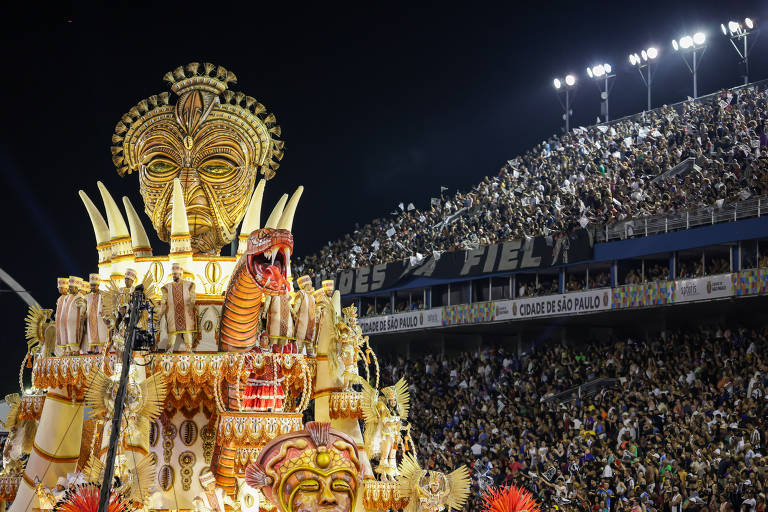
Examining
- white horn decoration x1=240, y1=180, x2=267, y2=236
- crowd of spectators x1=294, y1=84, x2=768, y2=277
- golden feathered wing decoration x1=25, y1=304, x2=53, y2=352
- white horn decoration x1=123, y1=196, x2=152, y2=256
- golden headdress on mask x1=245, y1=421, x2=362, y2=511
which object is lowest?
golden headdress on mask x1=245, y1=421, x2=362, y2=511

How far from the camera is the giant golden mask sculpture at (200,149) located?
609 inches

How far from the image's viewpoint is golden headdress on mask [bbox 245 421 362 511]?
1254 centimetres

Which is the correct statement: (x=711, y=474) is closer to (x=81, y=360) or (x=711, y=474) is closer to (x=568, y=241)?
(x=568, y=241)

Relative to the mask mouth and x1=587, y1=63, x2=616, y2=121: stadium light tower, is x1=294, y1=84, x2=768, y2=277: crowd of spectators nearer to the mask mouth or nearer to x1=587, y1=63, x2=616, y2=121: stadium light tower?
x1=587, y1=63, x2=616, y2=121: stadium light tower

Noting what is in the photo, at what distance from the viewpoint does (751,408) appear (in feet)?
74.2

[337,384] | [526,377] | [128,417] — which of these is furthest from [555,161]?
[128,417]

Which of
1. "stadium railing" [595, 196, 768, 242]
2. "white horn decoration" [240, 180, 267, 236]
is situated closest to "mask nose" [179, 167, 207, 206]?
"white horn decoration" [240, 180, 267, 236]

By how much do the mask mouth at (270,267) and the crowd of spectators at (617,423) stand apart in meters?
10.8

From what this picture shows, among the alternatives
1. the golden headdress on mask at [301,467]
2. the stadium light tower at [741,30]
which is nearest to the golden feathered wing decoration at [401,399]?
the golden headdress on mask at [301,467]

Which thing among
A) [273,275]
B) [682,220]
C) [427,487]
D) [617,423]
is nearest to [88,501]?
[273,275]

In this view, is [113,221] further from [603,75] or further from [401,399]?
[603,75]

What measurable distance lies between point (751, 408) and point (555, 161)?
52.0ft

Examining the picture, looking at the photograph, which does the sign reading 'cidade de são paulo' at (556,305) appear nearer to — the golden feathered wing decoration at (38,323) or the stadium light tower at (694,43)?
the stadium light tower at (694,43)

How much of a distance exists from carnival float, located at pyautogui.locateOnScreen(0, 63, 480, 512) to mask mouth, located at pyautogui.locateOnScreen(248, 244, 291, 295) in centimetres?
3
